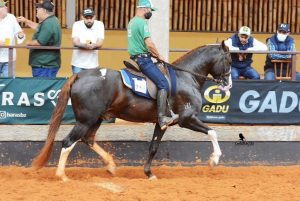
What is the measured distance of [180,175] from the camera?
575 inches

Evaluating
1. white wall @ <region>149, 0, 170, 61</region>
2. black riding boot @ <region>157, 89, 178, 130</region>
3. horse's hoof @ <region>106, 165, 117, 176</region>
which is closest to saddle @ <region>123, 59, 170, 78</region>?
black riding boot @ <region>157, 89, 178, 130</region>

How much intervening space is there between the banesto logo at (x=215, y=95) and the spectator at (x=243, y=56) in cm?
44

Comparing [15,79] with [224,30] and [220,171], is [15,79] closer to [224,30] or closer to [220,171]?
[220,171]

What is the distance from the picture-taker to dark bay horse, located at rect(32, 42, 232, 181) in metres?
13.5

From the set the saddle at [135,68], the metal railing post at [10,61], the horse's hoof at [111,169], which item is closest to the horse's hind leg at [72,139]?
the horse's hoof at [111,169]

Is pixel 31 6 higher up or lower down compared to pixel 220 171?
higher up

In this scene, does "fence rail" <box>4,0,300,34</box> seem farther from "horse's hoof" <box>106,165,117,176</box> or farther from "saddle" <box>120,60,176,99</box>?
"horse's hoof" <box>106,165,117,176</box>

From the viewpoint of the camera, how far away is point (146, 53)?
544 inches

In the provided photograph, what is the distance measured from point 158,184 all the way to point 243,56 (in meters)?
3.84

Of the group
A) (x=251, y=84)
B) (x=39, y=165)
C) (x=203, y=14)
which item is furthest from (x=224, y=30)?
(x=39, y=165)

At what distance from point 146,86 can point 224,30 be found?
6247 mm

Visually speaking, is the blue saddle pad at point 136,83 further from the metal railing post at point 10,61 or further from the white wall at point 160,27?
the metal railing post at point 10,61

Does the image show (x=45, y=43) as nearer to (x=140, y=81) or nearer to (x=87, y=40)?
(x=87, y=40)

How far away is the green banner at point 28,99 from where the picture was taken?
15203 mm
